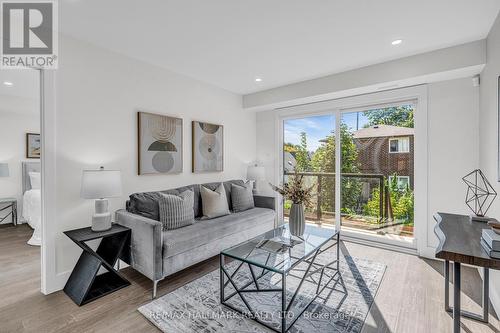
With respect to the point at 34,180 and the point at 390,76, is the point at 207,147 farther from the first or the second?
the point at 34,180

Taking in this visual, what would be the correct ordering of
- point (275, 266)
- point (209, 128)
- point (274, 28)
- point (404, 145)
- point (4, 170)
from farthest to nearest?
1. point (4, 170)
2. point (209, 128)
3. point (404, 145)
4. point (274, 28)
5. point (275, 266)

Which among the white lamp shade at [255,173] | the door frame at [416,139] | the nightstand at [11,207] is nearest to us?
the door frame at [416,139]

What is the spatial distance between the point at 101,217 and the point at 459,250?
9.55ft

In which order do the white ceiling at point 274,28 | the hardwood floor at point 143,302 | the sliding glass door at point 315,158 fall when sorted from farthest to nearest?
the sliding glass door at point 315,158 → the white ceiling at point 274,28 → the hardwood floor at point 143,302

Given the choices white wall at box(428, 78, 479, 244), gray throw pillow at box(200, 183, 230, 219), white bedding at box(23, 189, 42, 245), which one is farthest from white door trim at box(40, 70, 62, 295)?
white wall at box(428, 78, 479, 244)

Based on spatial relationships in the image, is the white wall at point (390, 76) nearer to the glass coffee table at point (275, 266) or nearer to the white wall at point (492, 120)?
the white wall at point (492, 120)

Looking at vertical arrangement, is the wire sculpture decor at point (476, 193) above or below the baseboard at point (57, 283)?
above

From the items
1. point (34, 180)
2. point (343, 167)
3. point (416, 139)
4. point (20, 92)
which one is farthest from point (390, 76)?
point (34, 180)

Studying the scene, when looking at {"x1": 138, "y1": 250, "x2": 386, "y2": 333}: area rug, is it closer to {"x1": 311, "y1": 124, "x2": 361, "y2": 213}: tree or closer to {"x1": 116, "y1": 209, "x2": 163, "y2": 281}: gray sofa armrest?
{"x1": 116, "y1": 209, "x2": 163, "y2": 281}: gray sofa armrest

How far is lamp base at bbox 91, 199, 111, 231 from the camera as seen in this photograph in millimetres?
2430

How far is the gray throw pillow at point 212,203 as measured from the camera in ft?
10.8

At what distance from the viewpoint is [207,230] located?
110 inches

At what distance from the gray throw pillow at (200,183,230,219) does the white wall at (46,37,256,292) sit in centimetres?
49

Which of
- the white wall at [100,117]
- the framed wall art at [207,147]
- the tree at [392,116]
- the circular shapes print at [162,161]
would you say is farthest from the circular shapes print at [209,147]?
the tree at [392,116]
